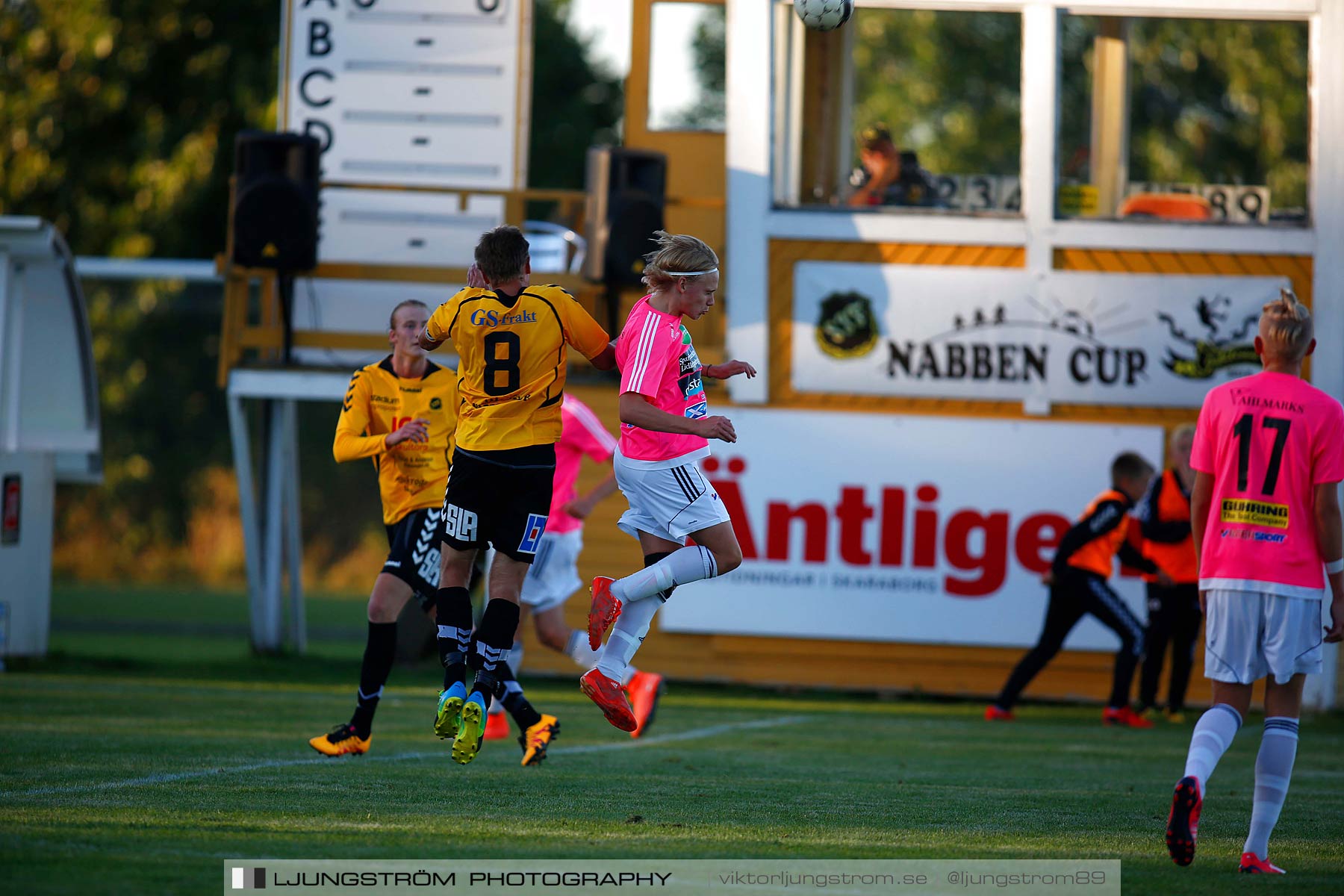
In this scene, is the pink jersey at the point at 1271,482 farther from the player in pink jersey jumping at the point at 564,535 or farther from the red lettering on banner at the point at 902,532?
the red lettering on banner at the point at 902,532

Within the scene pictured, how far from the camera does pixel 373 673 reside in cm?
744


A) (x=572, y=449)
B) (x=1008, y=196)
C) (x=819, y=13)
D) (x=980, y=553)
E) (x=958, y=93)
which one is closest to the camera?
(x=572, y=449)

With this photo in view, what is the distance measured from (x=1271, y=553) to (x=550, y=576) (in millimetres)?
5177

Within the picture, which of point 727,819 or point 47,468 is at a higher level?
point 47,468

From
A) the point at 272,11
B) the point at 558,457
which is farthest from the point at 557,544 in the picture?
the point at 272,11

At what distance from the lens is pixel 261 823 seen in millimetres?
5512

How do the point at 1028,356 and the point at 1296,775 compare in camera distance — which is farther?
the point at 1028,356

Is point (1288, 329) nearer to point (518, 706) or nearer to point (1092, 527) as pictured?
point (518, 706)

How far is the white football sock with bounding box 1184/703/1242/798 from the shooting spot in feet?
17.7

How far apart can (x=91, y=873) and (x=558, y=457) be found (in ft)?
17.8

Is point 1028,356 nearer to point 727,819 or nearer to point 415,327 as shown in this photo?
point 415,327

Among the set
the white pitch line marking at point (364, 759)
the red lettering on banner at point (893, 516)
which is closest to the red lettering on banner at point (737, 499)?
the red lettering on banner at point (893, 516)

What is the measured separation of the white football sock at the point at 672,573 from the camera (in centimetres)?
683

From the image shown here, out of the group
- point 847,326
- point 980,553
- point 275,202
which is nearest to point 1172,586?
point 980,553
